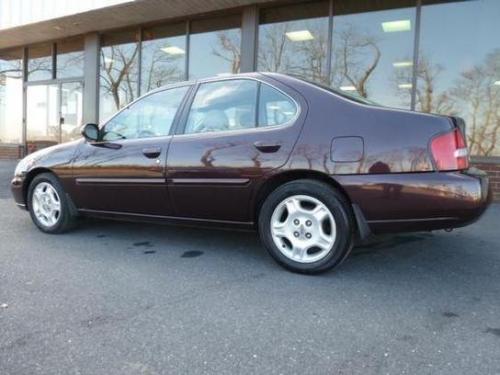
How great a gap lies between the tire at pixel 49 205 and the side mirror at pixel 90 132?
64 centimetres

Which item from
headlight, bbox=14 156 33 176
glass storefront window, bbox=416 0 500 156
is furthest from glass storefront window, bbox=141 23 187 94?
headlight, bbox=14 156 33 176

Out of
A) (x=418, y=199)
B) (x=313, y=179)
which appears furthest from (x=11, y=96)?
(x=418, y=199)

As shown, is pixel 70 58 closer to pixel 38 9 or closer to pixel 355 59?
pixel 38 9

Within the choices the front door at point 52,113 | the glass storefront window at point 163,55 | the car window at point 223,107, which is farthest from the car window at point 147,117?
the front door at point 52,113

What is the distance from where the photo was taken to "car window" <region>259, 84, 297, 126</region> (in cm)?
336

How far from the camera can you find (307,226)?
3232 mm

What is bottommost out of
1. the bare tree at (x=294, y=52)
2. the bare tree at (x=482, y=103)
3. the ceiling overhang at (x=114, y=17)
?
the bare tree at (x=482, y=103)

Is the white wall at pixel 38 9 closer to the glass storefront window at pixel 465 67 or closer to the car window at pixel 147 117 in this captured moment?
A: the car window at pixel 147 117

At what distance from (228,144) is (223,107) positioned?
404 millimetres

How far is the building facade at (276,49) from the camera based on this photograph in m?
7.61

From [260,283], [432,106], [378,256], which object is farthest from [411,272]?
[432,106]

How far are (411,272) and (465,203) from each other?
78 centimetres

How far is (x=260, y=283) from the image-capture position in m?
3.12

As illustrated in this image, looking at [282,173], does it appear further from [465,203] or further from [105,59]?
[105,59]
